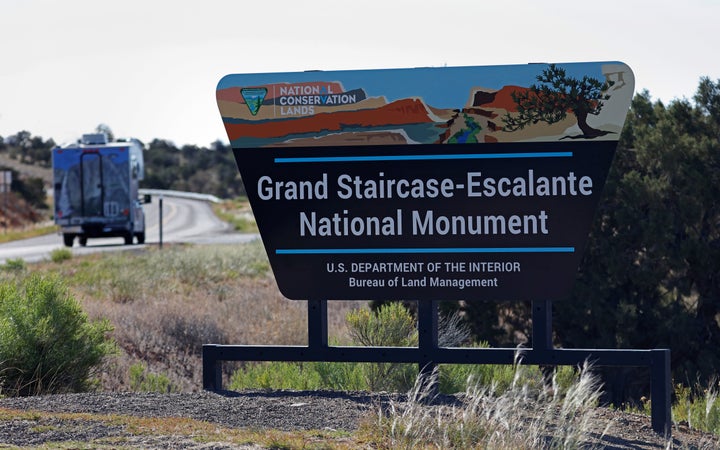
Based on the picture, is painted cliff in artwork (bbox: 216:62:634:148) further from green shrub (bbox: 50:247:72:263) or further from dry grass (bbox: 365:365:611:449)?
green shrub (bbox: 50:247:72:263)

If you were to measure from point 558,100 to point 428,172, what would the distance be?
3.91ft

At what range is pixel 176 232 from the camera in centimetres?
5625

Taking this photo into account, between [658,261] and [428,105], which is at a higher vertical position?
[428,105]

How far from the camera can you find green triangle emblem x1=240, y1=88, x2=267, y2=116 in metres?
9.32

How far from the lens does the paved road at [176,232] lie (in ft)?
134

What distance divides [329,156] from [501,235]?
1565 millimetres

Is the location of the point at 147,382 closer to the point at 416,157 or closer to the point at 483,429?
the point at 416,157

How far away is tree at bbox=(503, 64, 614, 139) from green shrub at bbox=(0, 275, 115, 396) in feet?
14.3

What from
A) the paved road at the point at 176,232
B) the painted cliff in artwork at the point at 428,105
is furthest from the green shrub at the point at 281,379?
the paved road at the point at 176,232

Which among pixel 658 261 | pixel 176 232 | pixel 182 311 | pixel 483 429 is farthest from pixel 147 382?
pixel 176 232

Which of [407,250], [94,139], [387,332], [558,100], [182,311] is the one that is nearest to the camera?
[558,100]

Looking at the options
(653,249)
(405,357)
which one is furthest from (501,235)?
(653,249)

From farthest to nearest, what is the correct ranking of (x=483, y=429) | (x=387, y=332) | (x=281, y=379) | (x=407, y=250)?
(x=387, y=332)
(x=281, y=379)
(x=407, y=250)
(x=483, y=429)

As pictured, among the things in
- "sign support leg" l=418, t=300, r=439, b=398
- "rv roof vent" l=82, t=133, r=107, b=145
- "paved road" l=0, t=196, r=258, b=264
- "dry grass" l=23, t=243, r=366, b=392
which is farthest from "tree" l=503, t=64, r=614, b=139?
"rv roof vent" l=82, t=133, r=107, b=145
